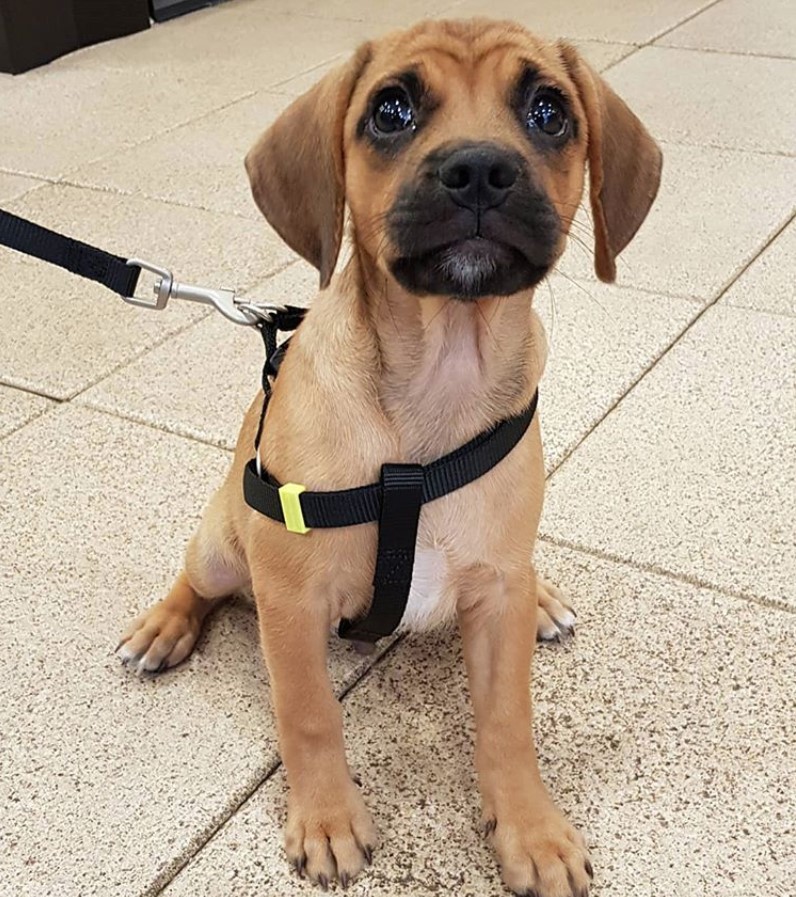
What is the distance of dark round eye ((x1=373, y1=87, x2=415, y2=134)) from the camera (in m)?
1.84

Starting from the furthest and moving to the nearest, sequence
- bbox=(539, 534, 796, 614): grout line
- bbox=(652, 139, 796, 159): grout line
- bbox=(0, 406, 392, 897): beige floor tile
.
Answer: bbox=(652, 139, 796, 159): grout line
bbox=(539, 534, 796, 614): grout line
bbox=(0, 406, 392, 897): beige floor tile

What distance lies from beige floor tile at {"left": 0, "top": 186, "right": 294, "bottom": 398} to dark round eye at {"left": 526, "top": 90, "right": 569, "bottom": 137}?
2.02 meters

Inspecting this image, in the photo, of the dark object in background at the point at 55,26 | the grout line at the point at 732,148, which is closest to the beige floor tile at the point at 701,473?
the grout line at the point at 732,148

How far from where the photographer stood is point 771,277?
408 centimetres

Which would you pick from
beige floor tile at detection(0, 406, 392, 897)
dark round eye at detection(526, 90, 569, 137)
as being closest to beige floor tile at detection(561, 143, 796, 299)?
beige floor tile at detection(0, 406, 392, 897)

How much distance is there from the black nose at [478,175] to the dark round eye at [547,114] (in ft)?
0.75

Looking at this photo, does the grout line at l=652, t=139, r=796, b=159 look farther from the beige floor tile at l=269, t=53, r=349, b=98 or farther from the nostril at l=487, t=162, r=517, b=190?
the nostril at l=487, t=162, r=517, b=190

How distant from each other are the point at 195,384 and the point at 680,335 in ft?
4.86

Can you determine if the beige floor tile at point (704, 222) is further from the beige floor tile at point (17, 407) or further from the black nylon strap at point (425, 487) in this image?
the black nylon strap at point (425, 487)

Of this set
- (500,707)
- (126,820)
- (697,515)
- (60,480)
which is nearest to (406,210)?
(500,707)

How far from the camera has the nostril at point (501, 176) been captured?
5.45ft

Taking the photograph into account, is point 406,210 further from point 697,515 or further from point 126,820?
point 697,515

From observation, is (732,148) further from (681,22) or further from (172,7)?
(172,7)

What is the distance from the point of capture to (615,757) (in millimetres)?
2273
